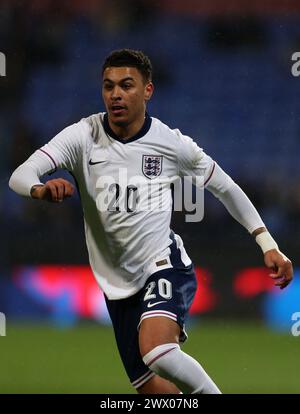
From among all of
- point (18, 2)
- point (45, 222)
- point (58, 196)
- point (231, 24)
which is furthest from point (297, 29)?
point (58, 196)

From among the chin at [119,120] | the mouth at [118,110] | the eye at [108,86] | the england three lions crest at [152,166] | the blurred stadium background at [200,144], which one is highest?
the eye at [108,86]

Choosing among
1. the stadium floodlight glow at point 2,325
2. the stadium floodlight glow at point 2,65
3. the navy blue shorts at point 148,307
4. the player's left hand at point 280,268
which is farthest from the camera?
the stadium floodlight glow at point 2,65

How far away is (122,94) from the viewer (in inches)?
181

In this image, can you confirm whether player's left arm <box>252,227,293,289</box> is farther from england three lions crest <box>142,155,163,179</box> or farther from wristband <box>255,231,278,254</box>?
england three lions crest <box>142,155,163,179</box>

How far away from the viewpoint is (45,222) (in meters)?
10.7

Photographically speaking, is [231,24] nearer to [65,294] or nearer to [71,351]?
[65,294]

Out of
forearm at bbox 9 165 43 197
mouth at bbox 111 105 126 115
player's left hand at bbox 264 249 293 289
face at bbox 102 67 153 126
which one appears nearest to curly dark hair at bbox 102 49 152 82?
face at bbox 102 67 153 126

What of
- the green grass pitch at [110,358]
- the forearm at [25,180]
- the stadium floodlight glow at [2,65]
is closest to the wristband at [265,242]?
the forearm at [25,180]

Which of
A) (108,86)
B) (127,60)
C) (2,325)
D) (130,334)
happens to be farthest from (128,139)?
(2,325)

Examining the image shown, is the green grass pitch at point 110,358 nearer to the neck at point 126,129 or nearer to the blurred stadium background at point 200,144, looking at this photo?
the blurred stadium background at point 200,144

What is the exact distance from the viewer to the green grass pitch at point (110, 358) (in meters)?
6.75

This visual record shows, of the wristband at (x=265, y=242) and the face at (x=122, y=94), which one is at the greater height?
the face at (x=122, y=94)

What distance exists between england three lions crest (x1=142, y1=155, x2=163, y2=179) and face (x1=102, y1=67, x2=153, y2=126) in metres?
0.20

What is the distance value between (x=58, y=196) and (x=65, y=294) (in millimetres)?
6224
